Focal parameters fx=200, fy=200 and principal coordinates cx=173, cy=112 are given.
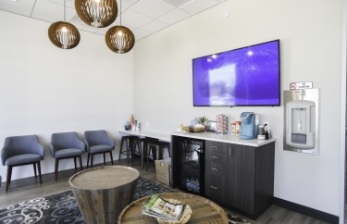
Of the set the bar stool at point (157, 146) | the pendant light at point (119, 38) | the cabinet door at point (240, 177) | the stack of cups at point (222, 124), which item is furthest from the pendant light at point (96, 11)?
the bar stool at point (157, 146)

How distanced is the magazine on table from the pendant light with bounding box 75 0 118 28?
171 centimetres

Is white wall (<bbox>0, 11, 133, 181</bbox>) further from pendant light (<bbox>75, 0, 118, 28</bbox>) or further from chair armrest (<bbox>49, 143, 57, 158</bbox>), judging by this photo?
pendant light (<bbox>75, 0, 118, 28</bbox>)

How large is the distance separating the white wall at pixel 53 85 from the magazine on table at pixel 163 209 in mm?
3626

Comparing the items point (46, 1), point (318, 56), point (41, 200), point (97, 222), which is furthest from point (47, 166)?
point (318, 56)

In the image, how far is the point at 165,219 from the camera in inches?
56.3

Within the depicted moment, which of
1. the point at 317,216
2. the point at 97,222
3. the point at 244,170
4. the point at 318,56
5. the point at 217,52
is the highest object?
the point at 217,52

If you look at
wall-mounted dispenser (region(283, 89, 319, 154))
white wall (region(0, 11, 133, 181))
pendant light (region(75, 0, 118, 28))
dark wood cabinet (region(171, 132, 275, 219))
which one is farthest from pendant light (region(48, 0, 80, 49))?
wall-mounted dispenser (region(283, 89, 319, 154))

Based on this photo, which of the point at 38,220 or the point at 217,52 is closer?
the point at 38,220

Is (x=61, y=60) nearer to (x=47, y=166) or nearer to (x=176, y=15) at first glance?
(x=47, y=166)

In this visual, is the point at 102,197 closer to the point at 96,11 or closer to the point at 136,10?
the point at 96,11

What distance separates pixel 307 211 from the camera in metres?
2.57

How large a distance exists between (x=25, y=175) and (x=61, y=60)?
2.47 m

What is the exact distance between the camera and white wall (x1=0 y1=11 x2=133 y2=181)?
3.82m

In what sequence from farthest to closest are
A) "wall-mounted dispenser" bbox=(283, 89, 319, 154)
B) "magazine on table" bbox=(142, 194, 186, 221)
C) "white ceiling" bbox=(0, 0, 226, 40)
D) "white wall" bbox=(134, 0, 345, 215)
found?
"white ceiling" bbox=(0, 0, 226, 40), "wall-mounted dispenser" bbox=(283, 89, 319, 154), "white wall" bbox=(134, 0, 345, 215), "magazine on table" bbox=(142, 194, 186, 221)
